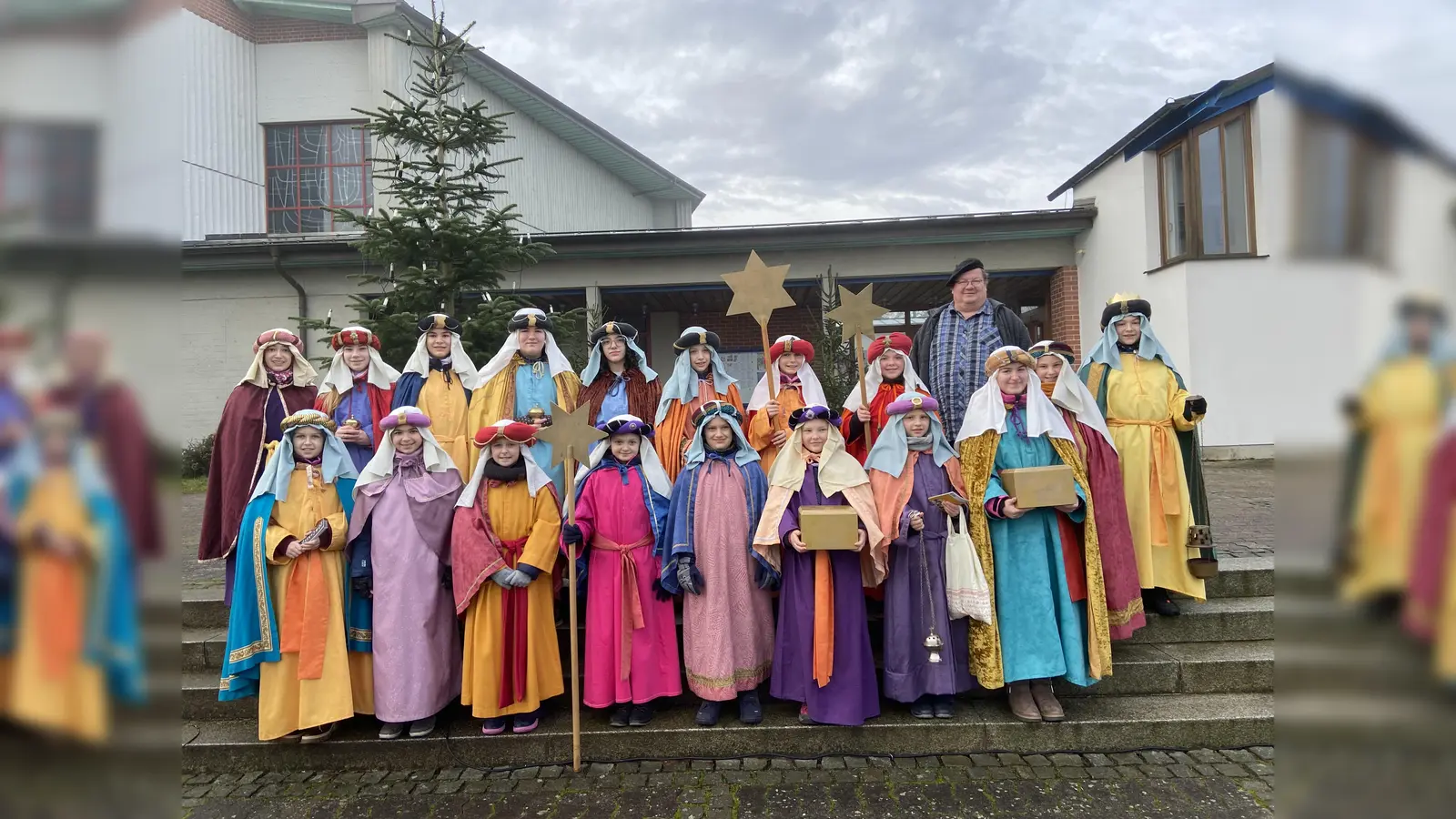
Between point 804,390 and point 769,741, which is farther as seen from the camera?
point 804,390

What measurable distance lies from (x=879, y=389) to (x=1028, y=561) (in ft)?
5.67

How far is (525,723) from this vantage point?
14.0ft

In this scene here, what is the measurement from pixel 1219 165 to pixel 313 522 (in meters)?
11.7

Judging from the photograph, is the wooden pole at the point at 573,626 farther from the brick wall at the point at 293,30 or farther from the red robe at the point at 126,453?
the brick wall at the point at 293,30

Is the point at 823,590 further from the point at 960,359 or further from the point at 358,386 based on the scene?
the point at 358,386

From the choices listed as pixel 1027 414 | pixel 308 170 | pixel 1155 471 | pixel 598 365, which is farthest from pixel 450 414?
pixel 308 170

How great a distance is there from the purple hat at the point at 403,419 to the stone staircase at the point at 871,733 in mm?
1841

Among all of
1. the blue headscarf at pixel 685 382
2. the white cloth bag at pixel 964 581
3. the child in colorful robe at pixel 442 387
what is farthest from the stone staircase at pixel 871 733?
the blue headscarf at pixel 685 382

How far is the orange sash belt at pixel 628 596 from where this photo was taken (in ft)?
14.1

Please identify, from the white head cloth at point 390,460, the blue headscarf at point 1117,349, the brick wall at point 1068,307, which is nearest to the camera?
the white head cloth at point 390,460

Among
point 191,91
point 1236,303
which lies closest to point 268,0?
point 191,91

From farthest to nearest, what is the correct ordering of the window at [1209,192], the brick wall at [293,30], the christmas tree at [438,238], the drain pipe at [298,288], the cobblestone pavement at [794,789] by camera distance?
the brick wall at [293,30], the drain pipe at [298,288], the window at [1209,192], the christmas tree at [438,238], the cobblestone pavement at [794,789]

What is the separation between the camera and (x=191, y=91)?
13.5m

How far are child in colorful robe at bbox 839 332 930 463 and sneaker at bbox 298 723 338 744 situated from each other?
371cm
